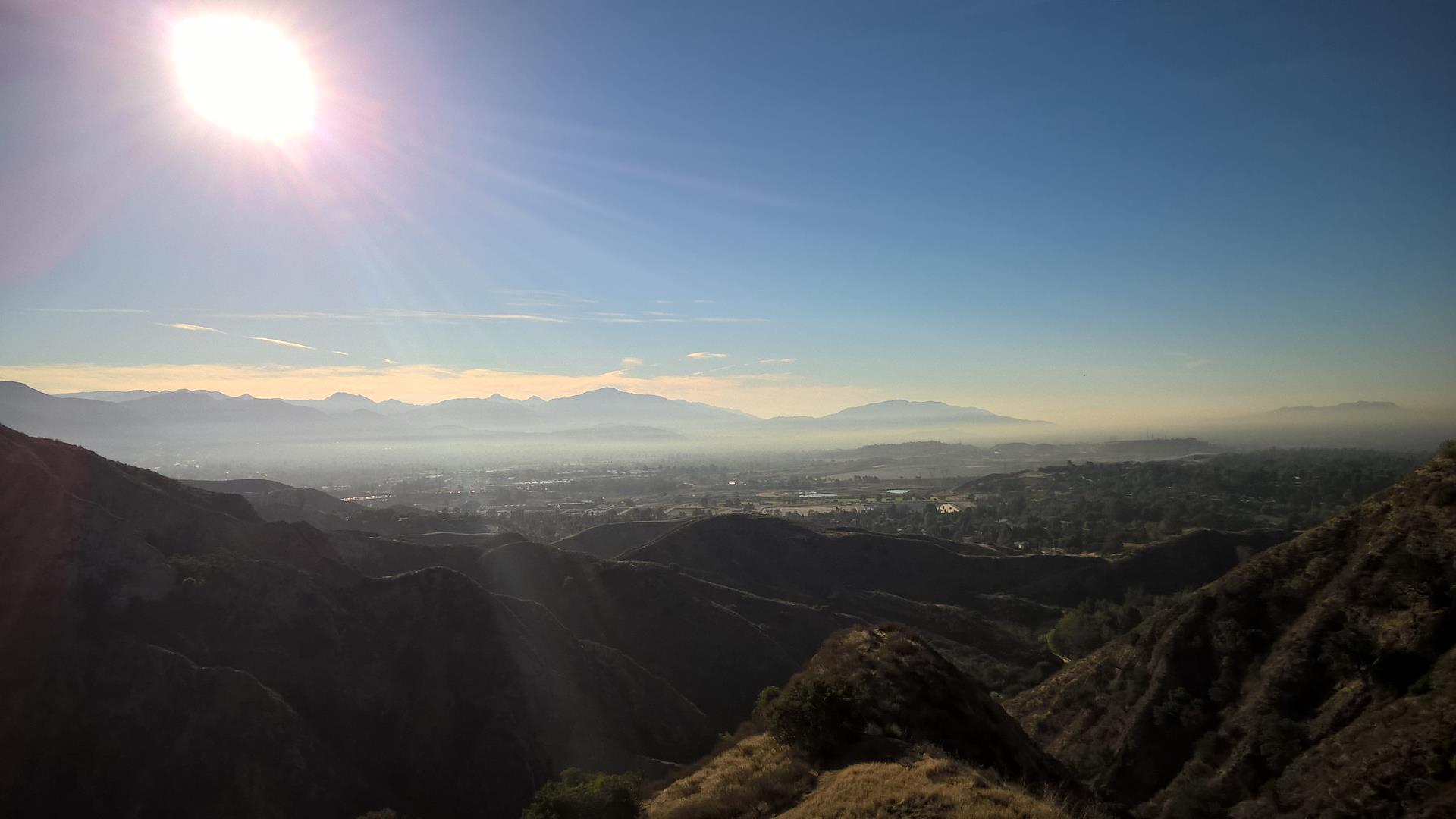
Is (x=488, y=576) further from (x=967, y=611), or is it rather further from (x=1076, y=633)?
(x=1076, y=633)

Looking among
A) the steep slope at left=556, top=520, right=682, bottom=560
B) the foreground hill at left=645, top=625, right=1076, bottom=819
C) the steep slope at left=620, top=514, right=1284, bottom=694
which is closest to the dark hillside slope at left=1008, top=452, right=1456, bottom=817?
the foreground hill at left=645, top=625, right=1076, bottom=819

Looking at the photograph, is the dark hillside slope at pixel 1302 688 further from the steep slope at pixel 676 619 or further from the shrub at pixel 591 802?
the shrub at pixel 591 802

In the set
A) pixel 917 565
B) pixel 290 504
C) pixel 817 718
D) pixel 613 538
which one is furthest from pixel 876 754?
pixel 290 504

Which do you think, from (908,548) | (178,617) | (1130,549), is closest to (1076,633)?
(908,548)

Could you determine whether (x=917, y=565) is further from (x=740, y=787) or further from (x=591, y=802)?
(x=591, y=802)

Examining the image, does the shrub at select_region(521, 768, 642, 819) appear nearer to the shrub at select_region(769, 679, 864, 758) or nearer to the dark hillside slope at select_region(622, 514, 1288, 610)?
the shrub at select_region(769, 679, 864, 758)

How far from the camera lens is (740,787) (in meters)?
15.9

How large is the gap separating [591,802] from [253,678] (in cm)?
1766

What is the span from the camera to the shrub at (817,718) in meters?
17.5

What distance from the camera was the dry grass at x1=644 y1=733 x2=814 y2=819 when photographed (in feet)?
49.4

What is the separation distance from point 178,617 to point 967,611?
184 feet

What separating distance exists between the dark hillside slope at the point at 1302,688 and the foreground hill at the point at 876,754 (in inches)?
320

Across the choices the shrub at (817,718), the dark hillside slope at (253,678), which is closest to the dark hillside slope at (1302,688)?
the shrub at (817,718)

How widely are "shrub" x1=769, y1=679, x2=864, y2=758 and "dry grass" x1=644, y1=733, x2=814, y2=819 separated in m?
0.44
